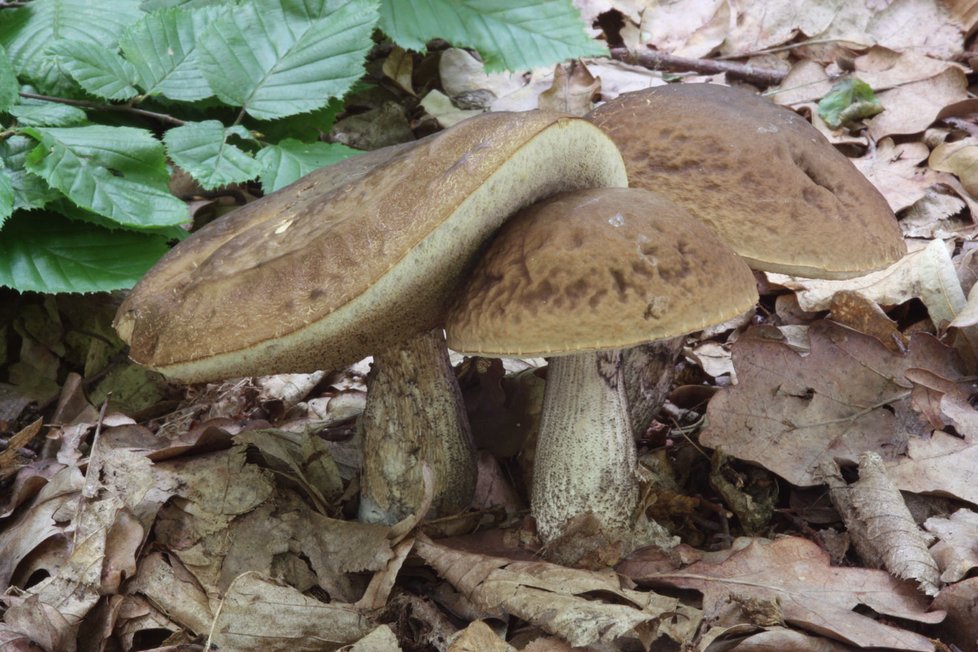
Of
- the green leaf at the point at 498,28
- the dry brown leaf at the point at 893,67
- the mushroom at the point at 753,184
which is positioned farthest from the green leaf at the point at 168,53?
the dry brown leaf at the point at 893,67

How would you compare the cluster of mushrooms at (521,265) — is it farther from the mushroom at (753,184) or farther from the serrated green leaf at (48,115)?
the serrated green leaf at (48,115)

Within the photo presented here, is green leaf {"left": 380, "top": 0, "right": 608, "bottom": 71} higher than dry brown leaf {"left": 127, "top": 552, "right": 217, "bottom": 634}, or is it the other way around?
green leaf {"left": 380, "top": 0, "right": 608, "bottom": 71}

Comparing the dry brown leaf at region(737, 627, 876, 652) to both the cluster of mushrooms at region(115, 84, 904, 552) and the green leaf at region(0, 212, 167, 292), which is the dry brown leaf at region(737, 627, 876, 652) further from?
the green leaf at region(0, 212, 167, 292)

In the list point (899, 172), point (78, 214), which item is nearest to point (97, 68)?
point (78, 214)

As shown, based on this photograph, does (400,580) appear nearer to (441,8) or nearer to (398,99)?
(441,8)

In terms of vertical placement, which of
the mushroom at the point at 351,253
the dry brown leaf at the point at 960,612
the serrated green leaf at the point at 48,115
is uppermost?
the mushroom at the point at 351,253

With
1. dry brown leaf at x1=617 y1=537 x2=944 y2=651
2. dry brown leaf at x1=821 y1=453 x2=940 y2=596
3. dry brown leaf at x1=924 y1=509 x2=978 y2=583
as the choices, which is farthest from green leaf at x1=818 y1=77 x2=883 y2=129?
A: dry brown leaf at x1=617 y1=537 x2=944 y2=651

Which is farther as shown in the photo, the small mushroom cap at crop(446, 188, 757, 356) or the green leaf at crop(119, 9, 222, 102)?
the green leaf at crop(119, 9, 222, 102)
